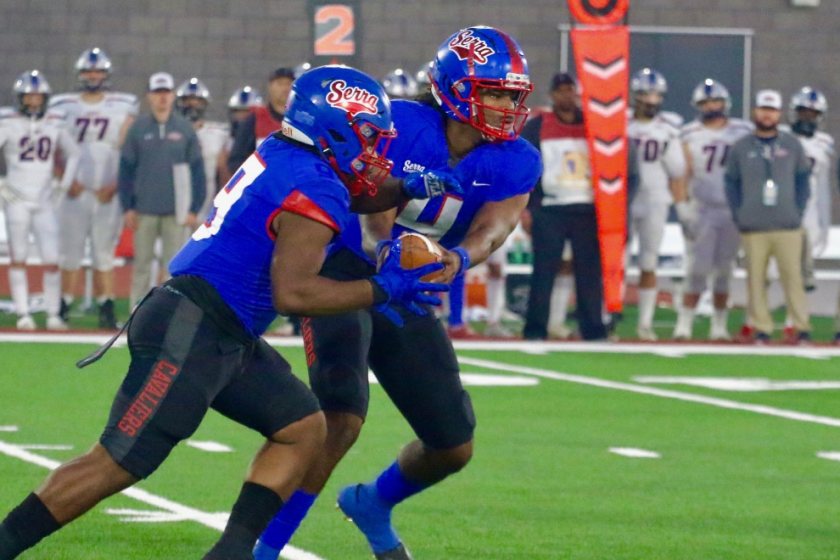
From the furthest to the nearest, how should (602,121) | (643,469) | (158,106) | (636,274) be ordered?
(636,274)
(158,106)
(602,121)
(643,469)

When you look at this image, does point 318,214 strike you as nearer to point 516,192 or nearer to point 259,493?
point 259,493

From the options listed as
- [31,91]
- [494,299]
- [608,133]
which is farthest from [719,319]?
[31,91]

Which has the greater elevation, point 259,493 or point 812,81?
point 812,81

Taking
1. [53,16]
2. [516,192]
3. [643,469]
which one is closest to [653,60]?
[53,16]

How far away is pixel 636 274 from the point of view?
1803cm

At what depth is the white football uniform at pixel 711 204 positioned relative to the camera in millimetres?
14148

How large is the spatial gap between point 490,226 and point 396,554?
1080 millimetres

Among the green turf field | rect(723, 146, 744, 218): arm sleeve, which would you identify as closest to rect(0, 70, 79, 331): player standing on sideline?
the green turf field

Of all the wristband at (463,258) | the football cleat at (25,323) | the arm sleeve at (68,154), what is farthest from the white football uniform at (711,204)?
the wristband at (463,258)

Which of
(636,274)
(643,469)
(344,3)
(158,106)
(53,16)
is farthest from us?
(53,16)

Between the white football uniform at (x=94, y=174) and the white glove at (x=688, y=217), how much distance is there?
4569mm

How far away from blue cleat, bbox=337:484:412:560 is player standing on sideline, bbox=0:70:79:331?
28.3 ft

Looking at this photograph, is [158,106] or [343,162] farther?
[158,106]

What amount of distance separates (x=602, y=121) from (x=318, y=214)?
863 cm
